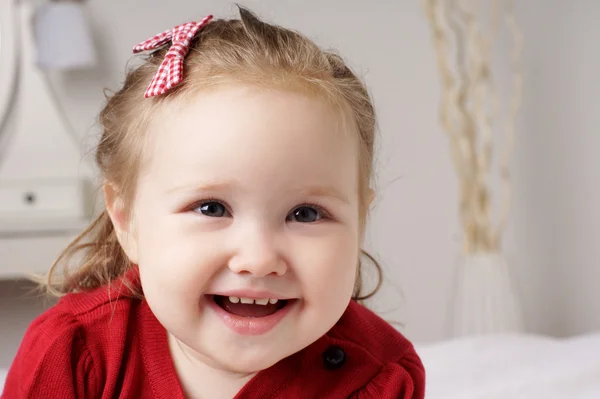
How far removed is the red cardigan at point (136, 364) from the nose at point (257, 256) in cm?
27

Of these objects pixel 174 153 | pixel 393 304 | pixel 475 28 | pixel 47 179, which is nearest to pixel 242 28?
pixel 174 153

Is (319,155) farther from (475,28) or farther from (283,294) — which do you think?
(475,28)

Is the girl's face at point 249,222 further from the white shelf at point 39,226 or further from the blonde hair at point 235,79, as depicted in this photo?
the white shelf at point 39,226

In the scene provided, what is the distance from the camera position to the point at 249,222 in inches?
33.1

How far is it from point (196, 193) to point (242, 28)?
26 cm

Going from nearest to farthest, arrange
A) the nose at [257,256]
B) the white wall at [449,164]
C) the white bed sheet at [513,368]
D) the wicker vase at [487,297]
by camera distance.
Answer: the nose at [257,256], the white bed sheet at [513,368], the wicker vase at [487,297], the white wall at [449,164]

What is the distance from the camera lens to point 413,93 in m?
2.56

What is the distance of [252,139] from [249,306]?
0.19m

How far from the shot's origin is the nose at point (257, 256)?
2.69 feet

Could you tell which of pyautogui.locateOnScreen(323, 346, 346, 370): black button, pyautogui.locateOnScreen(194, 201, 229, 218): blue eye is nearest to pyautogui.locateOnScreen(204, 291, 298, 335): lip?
pyautogui.locateOnScreen(194, 201, 229, 218): blue eye

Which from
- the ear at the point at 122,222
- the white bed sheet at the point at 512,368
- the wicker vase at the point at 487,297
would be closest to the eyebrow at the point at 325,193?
the ear at the point at 122,222

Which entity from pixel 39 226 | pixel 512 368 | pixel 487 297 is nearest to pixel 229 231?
pixel 512 368

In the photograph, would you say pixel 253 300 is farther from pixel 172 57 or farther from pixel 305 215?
pixel 172 57

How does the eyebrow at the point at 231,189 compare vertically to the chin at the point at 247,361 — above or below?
above
